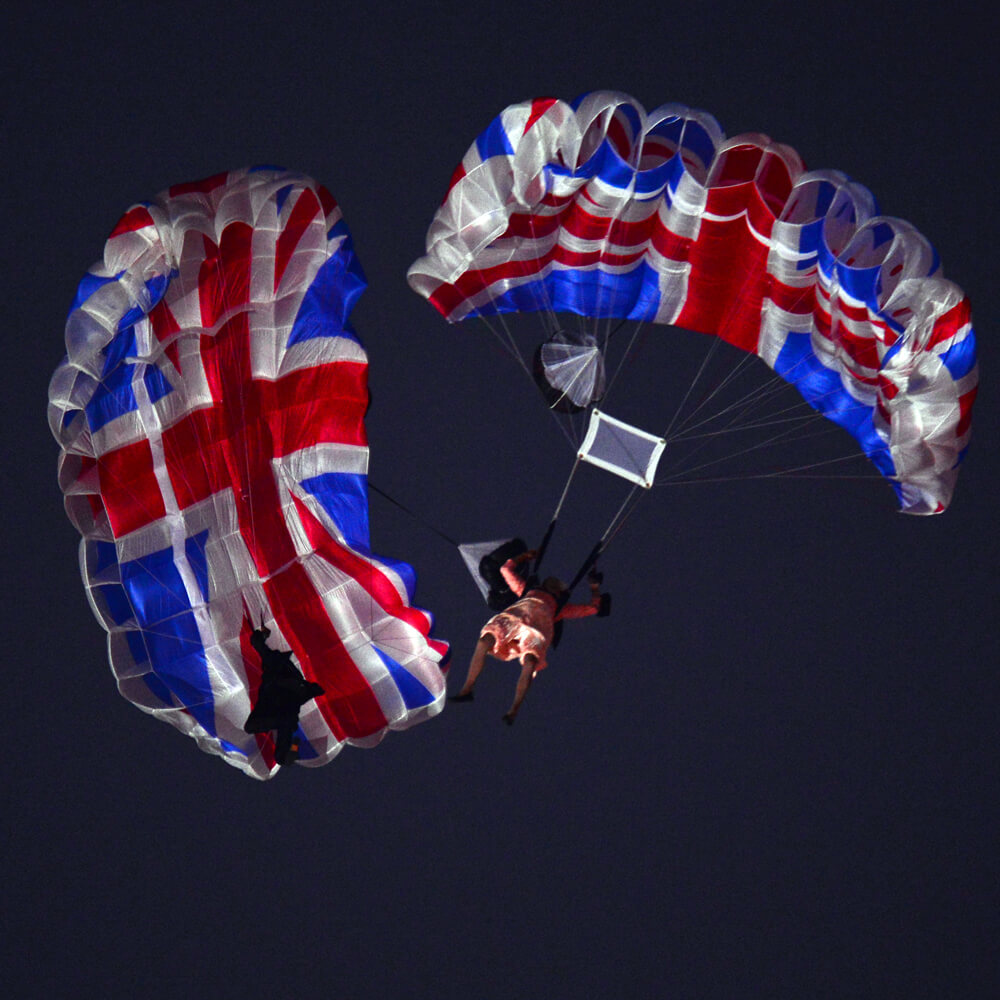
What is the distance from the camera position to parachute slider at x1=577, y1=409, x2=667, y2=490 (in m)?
9.30

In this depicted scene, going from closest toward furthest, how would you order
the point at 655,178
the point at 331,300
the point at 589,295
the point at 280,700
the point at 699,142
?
the point at 280,700 → the point at 699,142 → the point at 655,178 → the point at 331,300 → the point at 589,295

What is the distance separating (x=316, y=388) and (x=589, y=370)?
5.22ft

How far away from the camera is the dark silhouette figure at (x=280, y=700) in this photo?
25.2 feet

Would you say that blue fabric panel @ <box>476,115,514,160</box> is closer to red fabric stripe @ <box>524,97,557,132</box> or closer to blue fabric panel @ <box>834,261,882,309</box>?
red fabric stripe @ <box>524,97,557,132</box>

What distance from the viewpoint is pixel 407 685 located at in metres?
8.73

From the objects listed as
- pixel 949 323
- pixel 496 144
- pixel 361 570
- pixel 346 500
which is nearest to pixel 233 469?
pixel 346 500

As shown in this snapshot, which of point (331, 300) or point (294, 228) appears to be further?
point (331, 300)

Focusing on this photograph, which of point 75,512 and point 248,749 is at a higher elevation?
point 75,512

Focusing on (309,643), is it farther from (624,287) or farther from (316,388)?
(624,287)

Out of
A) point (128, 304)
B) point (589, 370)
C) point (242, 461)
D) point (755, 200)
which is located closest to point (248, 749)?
point (242, 461)

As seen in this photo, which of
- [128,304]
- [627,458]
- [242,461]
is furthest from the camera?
[627,458]

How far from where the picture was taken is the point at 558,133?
27.4 feet

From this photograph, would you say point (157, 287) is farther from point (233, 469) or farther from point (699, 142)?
point (699, 142)

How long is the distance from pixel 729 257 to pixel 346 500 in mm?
2246
